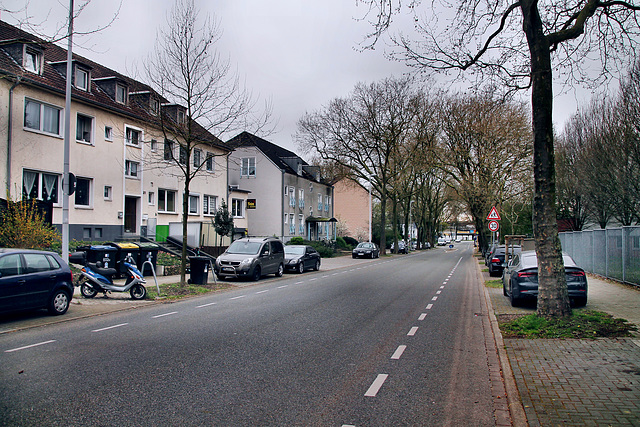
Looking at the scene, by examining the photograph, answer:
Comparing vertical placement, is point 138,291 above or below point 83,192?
below

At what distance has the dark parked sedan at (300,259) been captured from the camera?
2530 centimetres

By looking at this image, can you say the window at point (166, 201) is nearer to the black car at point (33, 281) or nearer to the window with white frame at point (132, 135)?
the window with white frame at point (132, 135)

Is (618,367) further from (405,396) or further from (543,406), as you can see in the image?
(405,396)

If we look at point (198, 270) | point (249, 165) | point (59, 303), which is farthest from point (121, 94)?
point (249, 165)

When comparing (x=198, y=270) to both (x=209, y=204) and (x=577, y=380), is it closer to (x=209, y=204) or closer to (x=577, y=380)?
(x=577, y=380)

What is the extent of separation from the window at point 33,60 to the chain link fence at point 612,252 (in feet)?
81.2

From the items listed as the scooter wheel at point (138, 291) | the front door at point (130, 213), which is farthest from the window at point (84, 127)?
Result: the scooter wheel at point (138, 291)

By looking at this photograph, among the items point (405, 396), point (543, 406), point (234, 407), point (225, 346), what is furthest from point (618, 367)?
point (225, 346)

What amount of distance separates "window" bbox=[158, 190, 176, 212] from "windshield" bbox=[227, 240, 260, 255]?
35.3 feet

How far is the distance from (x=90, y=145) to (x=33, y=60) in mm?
4470

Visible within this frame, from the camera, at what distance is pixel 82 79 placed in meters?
26.2

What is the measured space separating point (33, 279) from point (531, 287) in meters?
11.0

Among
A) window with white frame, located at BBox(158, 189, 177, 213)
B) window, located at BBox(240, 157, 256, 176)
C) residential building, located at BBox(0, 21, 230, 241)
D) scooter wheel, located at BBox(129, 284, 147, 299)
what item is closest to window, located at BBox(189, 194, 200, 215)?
residential building, located at BBox(0, 21, 230, 241)

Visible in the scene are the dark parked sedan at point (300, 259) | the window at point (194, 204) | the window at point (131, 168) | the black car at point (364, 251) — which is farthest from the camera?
the black car at point (364, 251)
